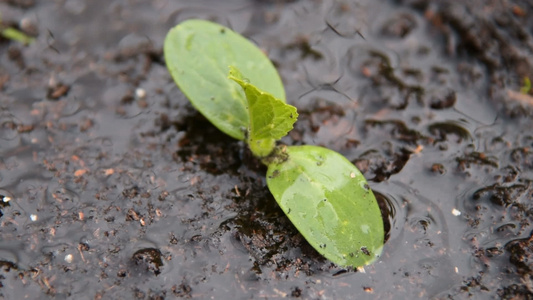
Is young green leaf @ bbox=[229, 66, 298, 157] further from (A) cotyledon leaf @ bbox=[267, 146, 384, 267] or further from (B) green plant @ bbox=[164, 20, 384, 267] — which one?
(A) cotyledon leaf @ bbox=[267, 146, 384, 267]

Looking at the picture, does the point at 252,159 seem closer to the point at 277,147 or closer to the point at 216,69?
the point at 277,147

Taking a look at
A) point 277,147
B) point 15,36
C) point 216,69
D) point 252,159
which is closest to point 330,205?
point 277,147

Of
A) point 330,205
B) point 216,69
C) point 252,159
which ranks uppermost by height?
point 216,69

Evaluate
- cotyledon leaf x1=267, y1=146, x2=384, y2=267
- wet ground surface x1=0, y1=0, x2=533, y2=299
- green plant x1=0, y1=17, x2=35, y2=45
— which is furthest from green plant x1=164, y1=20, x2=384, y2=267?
green plant x1=0, y1=17, x2=35, y2=45

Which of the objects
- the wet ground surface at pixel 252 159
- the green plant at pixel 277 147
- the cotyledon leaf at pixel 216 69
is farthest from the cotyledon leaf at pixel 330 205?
the cotyledon leaf at pixel 216 69

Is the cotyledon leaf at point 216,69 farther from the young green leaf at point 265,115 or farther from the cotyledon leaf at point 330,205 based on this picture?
the cotyledon leaf at point 330,205

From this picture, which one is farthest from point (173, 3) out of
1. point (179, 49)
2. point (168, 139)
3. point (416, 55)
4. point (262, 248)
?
point (262, 248)
